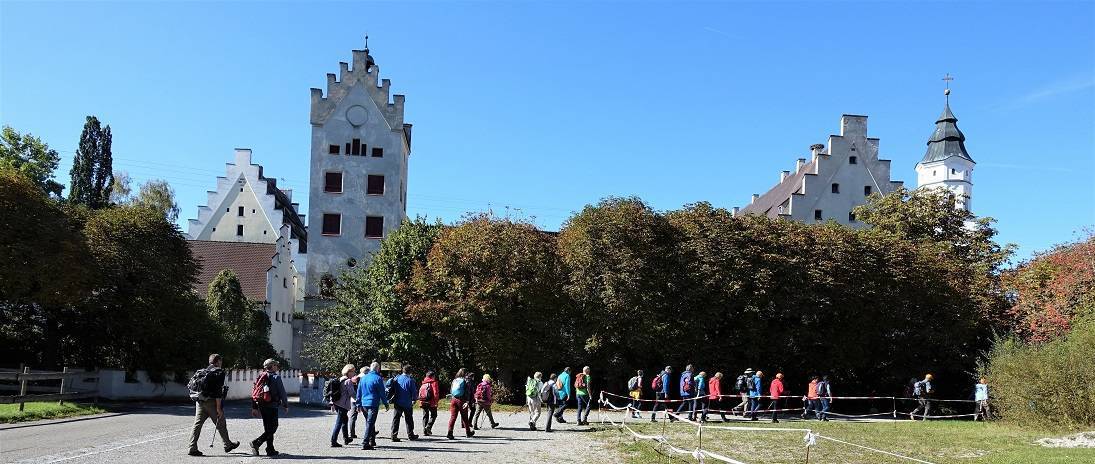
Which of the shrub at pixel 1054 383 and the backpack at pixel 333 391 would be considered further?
the shrub at pixel 1054 383

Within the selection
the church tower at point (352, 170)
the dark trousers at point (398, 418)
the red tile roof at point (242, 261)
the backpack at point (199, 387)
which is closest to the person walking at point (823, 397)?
the dark trousers at point (398, 418)

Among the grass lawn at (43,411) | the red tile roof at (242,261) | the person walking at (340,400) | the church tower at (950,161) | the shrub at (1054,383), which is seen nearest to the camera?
the person walking at (340,400)

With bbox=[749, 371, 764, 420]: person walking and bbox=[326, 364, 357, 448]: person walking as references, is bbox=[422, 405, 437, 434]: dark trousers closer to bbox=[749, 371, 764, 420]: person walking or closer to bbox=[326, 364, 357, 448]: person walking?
bbox=[326, 364, 357, 448]: person walking

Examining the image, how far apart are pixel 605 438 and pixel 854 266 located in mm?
20083

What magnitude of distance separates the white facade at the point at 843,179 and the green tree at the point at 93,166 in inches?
1801

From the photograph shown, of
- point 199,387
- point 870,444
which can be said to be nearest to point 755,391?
point 870,444

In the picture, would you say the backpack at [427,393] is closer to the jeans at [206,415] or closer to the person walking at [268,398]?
the person walking at [268,398]

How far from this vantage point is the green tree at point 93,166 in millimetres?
64250

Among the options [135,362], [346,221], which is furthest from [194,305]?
[346,221]

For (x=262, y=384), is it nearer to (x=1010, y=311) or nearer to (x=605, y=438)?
(x=605, y=438)

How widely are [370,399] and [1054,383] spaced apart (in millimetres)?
17666

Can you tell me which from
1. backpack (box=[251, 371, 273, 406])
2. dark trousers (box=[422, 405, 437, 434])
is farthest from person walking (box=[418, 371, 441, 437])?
backpack (box=[251, 371, 273, 406])

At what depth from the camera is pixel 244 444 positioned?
59.2 feet

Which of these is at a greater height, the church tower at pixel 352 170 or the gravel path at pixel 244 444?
the church tower at pixel 352 170
